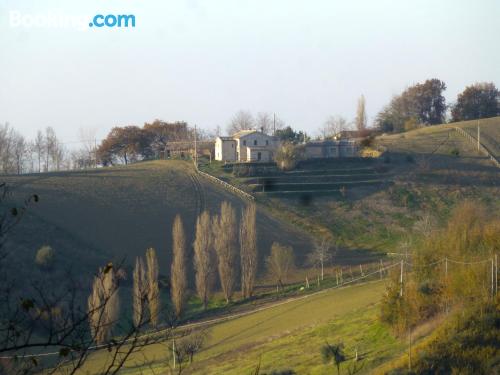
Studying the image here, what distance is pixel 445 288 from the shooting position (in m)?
25.3

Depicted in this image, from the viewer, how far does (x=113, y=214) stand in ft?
141

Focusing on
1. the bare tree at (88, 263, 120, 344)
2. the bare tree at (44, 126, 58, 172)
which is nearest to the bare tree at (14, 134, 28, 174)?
the bare tree at (44, 126, 58, 172)

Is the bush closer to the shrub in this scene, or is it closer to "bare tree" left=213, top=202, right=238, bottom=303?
"bare tree" left=213, top=202, right=238, bottom=303

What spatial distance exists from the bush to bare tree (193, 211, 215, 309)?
22.1 ft

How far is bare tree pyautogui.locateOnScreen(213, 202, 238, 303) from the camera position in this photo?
33.9 metres

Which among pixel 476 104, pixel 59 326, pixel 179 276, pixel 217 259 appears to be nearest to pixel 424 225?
pixel 217 259

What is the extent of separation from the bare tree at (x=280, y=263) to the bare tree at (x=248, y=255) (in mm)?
1059

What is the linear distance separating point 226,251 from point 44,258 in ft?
27.9

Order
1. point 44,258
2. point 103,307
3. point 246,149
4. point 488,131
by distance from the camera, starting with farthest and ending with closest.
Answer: point 488,131 < point 246,149 < point 44,258 < point 103,307

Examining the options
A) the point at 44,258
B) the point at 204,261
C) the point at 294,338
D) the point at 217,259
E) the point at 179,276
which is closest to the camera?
the point at 294,338

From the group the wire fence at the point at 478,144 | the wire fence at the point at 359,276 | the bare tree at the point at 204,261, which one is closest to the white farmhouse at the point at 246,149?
the wire fence at the point at 478,144

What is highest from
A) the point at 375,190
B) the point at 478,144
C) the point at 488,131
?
the point at 488,131

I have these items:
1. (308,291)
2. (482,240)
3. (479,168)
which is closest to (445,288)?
(482,240)

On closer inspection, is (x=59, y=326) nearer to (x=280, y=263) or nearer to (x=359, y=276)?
(x=280, y=263)
